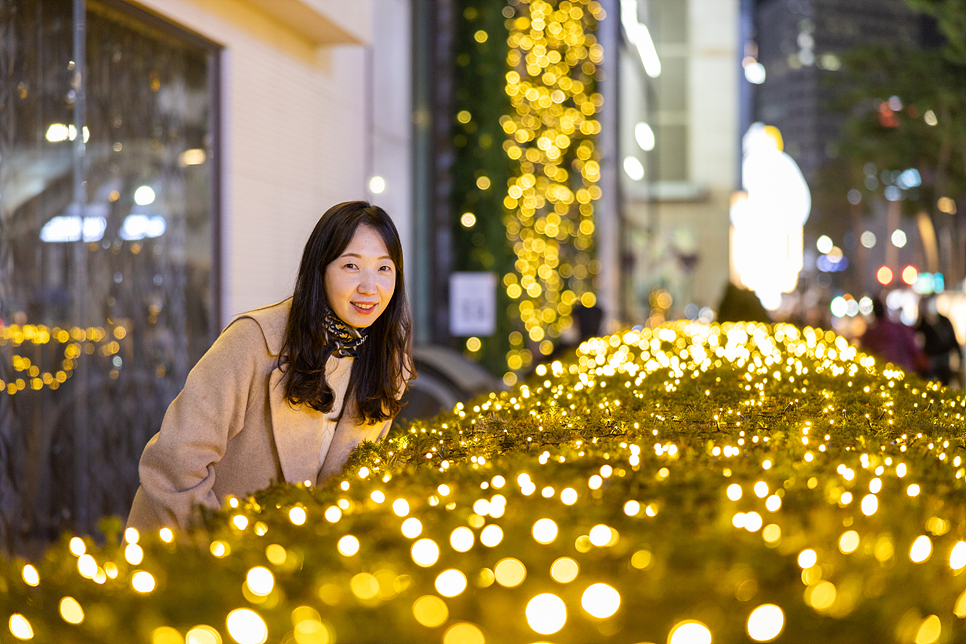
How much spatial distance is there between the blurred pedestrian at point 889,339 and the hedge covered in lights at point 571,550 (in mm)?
9335

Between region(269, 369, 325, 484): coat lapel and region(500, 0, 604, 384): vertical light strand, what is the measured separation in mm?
9067

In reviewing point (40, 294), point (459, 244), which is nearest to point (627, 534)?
point (40, 294)

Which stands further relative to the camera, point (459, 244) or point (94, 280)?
point (459, 244)

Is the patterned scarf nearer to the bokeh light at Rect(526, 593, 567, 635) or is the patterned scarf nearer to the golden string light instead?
the bokeh light at Rect(526, 593, 567, 635)

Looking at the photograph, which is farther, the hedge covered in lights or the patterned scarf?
the patterned scarf

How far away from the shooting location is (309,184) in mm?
8367

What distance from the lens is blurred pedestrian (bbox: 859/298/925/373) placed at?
1145 cm

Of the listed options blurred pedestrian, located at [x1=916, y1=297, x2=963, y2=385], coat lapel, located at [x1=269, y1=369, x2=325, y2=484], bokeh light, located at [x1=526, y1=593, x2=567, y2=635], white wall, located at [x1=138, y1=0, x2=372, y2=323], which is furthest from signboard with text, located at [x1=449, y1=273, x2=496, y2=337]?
Answer: bokeh light, located at [x1=526, y1=593, x2=567, y2=635]

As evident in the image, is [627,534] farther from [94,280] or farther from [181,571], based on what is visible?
[94,280]

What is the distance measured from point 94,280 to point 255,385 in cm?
346

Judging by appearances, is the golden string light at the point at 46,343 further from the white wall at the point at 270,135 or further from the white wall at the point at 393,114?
the white wall at the point at 393,114

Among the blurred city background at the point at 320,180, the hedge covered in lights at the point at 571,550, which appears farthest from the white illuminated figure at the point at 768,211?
the hedge covered in lights at the point at 571,550

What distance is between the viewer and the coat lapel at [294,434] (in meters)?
2.80

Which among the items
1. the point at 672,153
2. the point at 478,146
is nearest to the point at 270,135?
the point at 478,146
